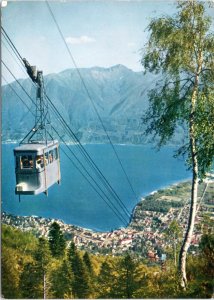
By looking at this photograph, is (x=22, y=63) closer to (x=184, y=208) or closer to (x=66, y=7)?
(x=66, y=7)

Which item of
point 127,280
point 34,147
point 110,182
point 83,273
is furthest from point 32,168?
point 127,280

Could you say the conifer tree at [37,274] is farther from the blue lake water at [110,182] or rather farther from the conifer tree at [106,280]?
the conifer tree at [106,280]

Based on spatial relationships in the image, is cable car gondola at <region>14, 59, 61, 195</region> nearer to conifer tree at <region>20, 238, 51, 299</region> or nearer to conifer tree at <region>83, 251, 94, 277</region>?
conifer tree at <region>20, 238, 51, 299</region>

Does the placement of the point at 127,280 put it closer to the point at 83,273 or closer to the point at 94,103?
the point at 83,273

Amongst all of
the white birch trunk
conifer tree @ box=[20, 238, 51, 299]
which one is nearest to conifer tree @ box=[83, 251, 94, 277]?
conifer tree @ box=[20, 238, 51, 299]

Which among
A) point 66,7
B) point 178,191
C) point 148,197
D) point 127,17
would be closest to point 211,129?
point 178,191

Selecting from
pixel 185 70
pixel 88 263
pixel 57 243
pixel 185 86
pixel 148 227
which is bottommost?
pixel 88 263

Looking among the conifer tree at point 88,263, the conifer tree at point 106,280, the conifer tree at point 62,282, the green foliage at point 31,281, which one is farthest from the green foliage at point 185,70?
the green foliage at point 31,281
